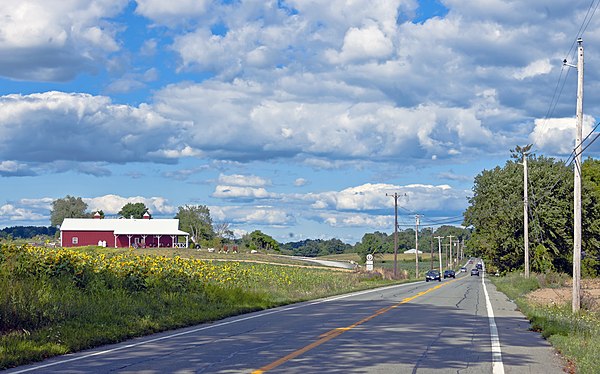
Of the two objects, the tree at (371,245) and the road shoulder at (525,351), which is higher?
the road shoulder at (525,351)

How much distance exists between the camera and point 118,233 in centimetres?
9819

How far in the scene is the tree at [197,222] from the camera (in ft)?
481

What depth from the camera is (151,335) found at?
55.7ft

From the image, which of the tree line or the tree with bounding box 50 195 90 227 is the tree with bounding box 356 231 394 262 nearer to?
the tree with bounding box 50 195 90 227

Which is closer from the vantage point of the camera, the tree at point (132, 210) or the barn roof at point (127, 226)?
the barn roof at point (127, 226)

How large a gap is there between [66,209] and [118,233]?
68.7 metres

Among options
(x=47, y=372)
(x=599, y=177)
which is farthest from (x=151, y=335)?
(x=599, y=177)

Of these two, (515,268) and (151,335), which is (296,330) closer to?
(151,335)

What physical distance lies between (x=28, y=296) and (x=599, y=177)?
7473 cm

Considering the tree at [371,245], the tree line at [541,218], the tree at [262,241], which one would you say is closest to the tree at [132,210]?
the tree at [262,241]

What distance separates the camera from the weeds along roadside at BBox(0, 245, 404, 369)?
47.8ft

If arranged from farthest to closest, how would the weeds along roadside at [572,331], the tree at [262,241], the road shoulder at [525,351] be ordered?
1. the tree at [262,241]
2. the road shoulder at [525,351]
3. the weeds along roadside at [572,331]

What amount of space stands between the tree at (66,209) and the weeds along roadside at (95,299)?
135983 millimetres

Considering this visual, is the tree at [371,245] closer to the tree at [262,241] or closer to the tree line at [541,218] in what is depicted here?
the tree at [262,241]
